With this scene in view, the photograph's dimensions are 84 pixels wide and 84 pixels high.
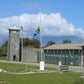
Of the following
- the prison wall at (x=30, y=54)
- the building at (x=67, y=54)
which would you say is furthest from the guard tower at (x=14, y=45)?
the building at (x=67, y=54)

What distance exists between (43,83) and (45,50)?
59569 mm

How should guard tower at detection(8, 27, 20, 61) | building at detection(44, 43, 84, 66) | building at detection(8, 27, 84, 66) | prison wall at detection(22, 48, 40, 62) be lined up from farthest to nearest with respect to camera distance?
guard tower at detection(8, 27, 20, 61), prison wall at detection(22, 48, 40, 62), building at detection(8, 27, 84, 66), building at detection(44, 43, 84, 66)

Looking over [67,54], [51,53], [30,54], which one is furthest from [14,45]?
[67,54]

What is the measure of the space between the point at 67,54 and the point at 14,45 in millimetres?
23288

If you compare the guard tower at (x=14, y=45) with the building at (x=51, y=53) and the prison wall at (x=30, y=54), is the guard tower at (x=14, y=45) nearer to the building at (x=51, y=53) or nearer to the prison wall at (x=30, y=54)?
the building at (x=51, y=53)

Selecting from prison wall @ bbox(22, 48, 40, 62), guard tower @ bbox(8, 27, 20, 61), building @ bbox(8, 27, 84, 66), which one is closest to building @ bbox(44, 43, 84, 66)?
building @ bbox(8, 27, 84, 66)

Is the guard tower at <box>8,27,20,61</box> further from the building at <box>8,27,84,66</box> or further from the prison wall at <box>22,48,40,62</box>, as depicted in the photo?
the prison wall at <box>22,48,40,62</box>

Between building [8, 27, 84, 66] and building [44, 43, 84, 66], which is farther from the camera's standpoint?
building [8, 27, 84, 66]

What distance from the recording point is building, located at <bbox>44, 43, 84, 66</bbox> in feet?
239

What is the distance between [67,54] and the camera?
255 feet

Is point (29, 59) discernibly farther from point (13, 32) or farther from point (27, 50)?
point (13, 32)

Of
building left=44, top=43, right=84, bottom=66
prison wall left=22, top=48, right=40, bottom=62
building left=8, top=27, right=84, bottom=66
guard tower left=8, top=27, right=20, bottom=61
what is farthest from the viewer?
guard tower left=8, top=27, right=20, bottom=61

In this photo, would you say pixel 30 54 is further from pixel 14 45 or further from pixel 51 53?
pixel 51 53

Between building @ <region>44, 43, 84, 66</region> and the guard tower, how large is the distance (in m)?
11.4
